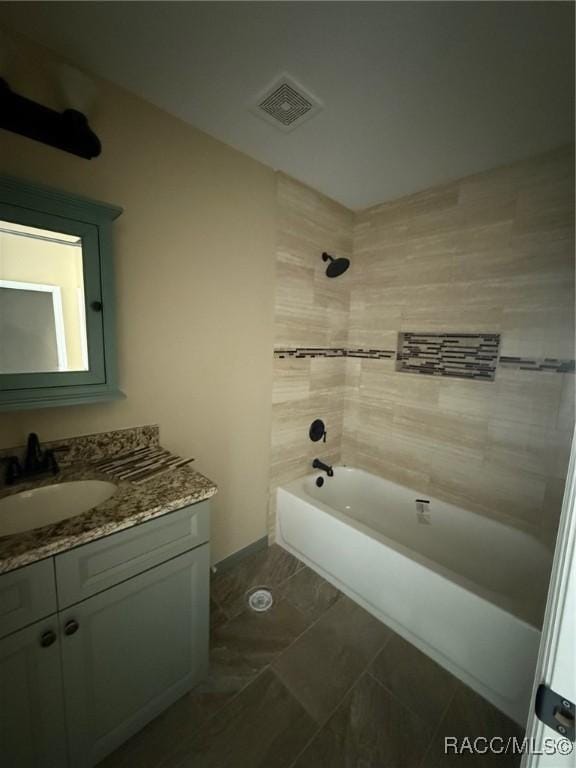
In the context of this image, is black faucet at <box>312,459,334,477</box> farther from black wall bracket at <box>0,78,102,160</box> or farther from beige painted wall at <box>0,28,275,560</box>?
black wall bracket at <box>0,78,102,160</box>

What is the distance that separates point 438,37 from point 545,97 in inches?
23.6

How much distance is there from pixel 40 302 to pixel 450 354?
220cm

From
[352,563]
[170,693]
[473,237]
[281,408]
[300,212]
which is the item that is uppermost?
[300,212]

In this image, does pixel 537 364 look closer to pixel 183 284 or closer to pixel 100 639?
pixel 183 284

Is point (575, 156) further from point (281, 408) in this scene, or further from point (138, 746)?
point (138, 746)

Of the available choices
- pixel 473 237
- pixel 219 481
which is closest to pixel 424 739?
pixel 219 481

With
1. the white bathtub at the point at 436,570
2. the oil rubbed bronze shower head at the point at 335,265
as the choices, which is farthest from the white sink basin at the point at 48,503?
the oil rubbed bronze shower head at the point at 335,265

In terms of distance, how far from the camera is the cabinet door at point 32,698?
0.79 m

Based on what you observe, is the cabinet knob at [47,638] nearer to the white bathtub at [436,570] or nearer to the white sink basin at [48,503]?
the white sink basin at [48,503]

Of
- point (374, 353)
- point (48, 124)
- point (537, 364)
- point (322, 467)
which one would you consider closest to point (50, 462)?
point (48, 124)

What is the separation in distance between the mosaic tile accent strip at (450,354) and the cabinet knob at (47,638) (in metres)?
2.21

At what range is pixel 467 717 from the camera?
1210mm

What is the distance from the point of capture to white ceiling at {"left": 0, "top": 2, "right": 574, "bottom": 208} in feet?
3.22

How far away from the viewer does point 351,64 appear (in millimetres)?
1146
